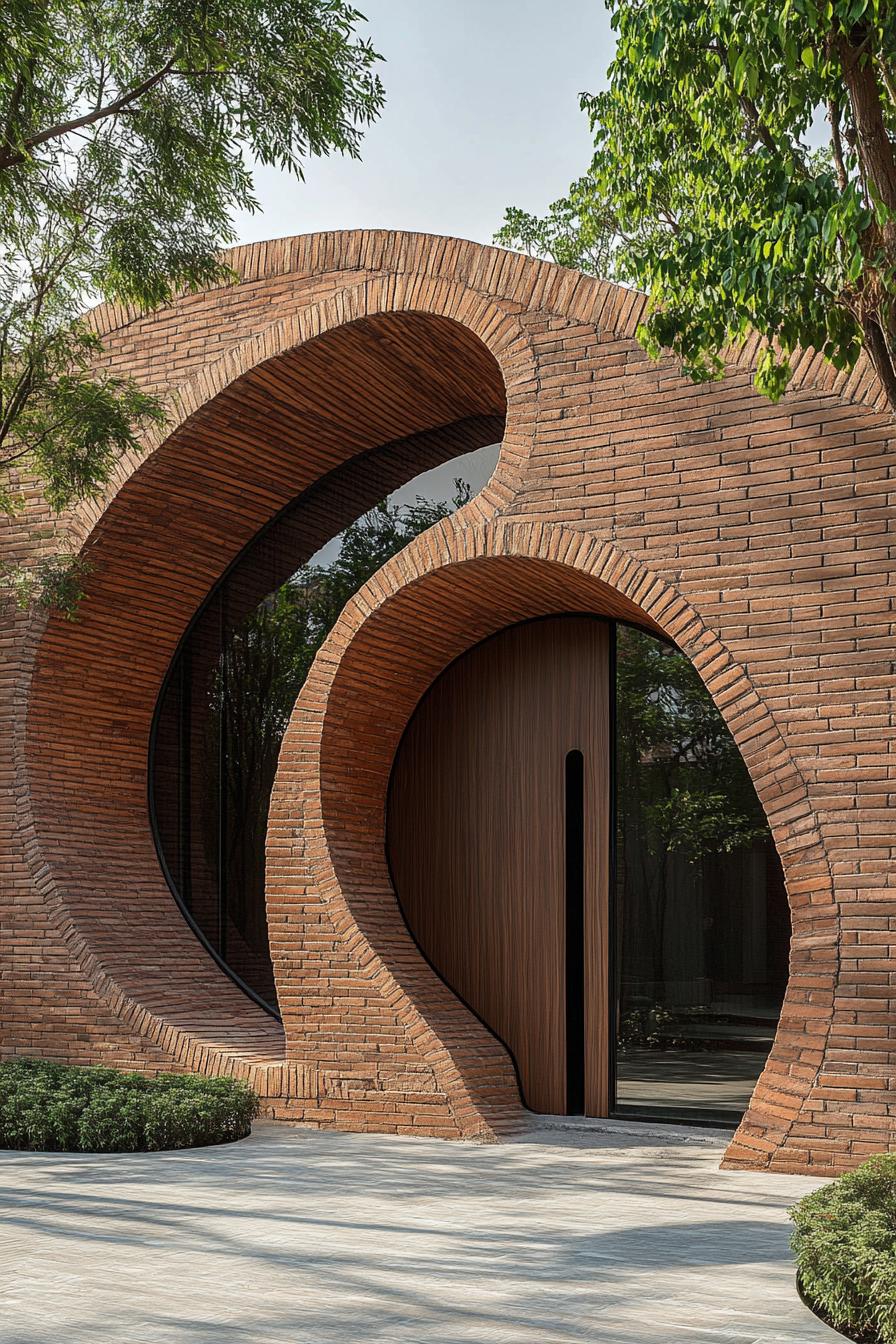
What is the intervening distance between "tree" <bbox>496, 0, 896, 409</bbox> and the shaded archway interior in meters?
3.76

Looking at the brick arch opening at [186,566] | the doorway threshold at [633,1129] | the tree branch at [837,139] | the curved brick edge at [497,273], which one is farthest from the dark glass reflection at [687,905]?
the tree branch at [837,139]

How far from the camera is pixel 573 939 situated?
10.6 metres

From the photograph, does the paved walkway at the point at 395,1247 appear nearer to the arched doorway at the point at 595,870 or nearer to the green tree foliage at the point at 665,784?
the arched doorway at the point at 595,870

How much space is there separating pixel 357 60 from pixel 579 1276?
6.98 metres

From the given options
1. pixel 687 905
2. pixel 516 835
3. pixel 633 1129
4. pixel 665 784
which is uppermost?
pixel 665 784

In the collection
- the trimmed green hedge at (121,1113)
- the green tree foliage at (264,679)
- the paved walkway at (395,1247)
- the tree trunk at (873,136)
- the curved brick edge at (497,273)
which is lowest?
the paved walkway at (395,1247)

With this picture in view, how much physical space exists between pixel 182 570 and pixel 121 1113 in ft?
16.2

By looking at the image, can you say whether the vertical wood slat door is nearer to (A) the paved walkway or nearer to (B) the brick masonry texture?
(B) the brick masonry texture

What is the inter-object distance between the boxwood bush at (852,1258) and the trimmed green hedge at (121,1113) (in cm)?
442

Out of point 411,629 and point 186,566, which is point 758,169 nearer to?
point 411,629

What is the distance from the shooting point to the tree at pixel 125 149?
8.43 metres

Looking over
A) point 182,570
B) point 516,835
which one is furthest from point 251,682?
point 516,835

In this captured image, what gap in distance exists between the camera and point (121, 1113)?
29.5 ft

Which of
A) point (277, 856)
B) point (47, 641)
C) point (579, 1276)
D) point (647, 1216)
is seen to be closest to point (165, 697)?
point (47, 641)
